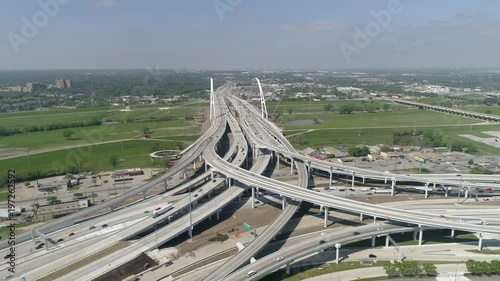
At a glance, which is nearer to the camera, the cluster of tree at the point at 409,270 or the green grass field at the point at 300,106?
the cluster of tree at the point at 409,270

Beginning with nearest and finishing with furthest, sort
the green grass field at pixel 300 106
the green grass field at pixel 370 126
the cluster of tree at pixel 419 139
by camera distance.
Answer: the cluster of tree at pixel 419 139, the green grass field at pixel 370 126, the green grass field at pixel 300 106

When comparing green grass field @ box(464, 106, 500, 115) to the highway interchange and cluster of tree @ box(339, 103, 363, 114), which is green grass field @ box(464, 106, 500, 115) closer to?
cluster of tree @ box(339, 103, 363, 114)

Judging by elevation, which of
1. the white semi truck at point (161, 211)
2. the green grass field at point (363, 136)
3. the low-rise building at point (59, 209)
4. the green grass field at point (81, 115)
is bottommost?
the low-rise building at point (59, 209)

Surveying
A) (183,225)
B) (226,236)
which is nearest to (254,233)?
(226,236)

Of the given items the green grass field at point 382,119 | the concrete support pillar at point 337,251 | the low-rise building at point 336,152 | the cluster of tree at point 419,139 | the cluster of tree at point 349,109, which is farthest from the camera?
the cluster of tree at point 349,109

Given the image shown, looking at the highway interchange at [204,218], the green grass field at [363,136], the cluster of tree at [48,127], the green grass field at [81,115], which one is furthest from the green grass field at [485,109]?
the cluster of tree at [48,127]

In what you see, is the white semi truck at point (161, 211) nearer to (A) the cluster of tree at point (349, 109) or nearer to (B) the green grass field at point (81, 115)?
(B) the green grass field at point (81, 115)

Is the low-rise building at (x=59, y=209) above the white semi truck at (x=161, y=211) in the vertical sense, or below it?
below

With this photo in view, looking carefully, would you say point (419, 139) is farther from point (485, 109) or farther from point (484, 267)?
point (485, 109)
